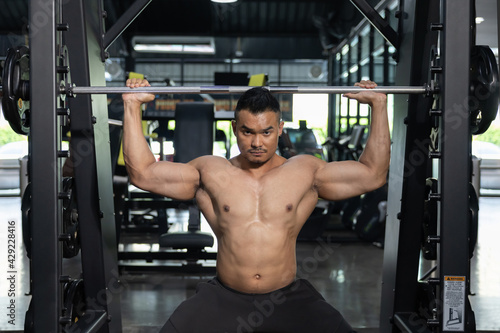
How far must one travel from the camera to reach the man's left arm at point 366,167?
5.67ft

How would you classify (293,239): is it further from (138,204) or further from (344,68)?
(344,68)

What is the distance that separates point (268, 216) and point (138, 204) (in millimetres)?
2631

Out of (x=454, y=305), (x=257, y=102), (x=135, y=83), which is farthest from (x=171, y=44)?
(x=454, y=305)

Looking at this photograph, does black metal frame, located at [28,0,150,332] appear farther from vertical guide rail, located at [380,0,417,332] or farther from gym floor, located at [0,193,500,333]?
vertical guide rail, located at [380,0,417,332]

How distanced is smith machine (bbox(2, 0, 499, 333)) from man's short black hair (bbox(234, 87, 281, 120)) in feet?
0.17

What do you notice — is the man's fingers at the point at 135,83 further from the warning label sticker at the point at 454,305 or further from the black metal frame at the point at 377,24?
the warning label sticker at the point at 454,305

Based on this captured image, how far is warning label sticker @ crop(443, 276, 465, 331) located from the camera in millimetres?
1607

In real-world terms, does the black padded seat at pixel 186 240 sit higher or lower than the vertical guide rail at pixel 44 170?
lower

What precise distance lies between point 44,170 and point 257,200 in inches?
27.1

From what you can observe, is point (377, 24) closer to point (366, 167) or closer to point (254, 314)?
point (366, 167)

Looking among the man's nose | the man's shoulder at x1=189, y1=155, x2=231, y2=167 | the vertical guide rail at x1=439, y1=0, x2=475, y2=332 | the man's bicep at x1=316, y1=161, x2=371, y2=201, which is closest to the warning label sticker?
the vertical guide rail at x1=439, y1=0, x2=475, y2=332

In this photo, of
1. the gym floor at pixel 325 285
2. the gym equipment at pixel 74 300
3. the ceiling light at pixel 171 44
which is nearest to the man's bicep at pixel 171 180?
the gym equipment at pixel 74 300

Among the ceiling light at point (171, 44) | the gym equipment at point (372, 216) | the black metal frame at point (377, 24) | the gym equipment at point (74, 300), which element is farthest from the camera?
the ceiling light at point (171, 44)

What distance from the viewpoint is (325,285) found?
12.1 ft
